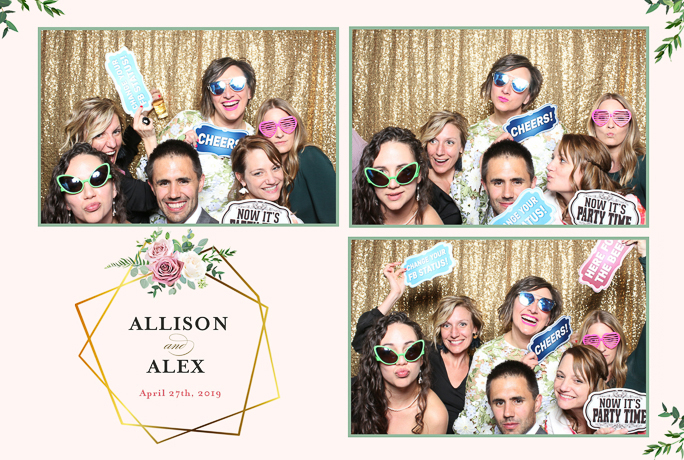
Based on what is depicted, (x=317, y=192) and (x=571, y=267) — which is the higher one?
(x=317, y=192)

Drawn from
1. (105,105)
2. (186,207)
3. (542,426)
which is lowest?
(542,426)

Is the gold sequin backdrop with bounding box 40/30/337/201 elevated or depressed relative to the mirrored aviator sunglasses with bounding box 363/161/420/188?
elevated

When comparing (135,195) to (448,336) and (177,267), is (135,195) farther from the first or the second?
(448,336)

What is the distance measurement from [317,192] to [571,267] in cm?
110

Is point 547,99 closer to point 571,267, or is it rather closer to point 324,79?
point 571,267

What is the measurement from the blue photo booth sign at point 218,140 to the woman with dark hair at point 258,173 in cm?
3

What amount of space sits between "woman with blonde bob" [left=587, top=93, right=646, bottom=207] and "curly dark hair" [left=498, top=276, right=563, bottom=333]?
538 millimetres

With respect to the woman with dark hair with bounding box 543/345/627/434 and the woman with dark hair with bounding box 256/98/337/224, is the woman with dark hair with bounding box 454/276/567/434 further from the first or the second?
the woman with dark hair with bounding box 256/98/337/224

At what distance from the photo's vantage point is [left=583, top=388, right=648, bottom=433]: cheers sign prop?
330 cm

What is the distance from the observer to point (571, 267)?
333 cm

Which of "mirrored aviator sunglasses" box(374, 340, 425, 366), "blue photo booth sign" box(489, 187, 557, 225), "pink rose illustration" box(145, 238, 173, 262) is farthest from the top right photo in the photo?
"pink rose illustration" box(145, 238, 173, 262)

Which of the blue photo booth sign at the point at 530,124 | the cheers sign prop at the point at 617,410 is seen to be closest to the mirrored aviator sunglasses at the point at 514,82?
the blue photo booth sign at the point at 530,124

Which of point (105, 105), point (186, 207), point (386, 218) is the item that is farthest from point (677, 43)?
Result: point (105, 105)

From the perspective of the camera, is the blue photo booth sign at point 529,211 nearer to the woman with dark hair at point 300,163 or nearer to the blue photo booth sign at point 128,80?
the woman with dark hair at point 300,163
